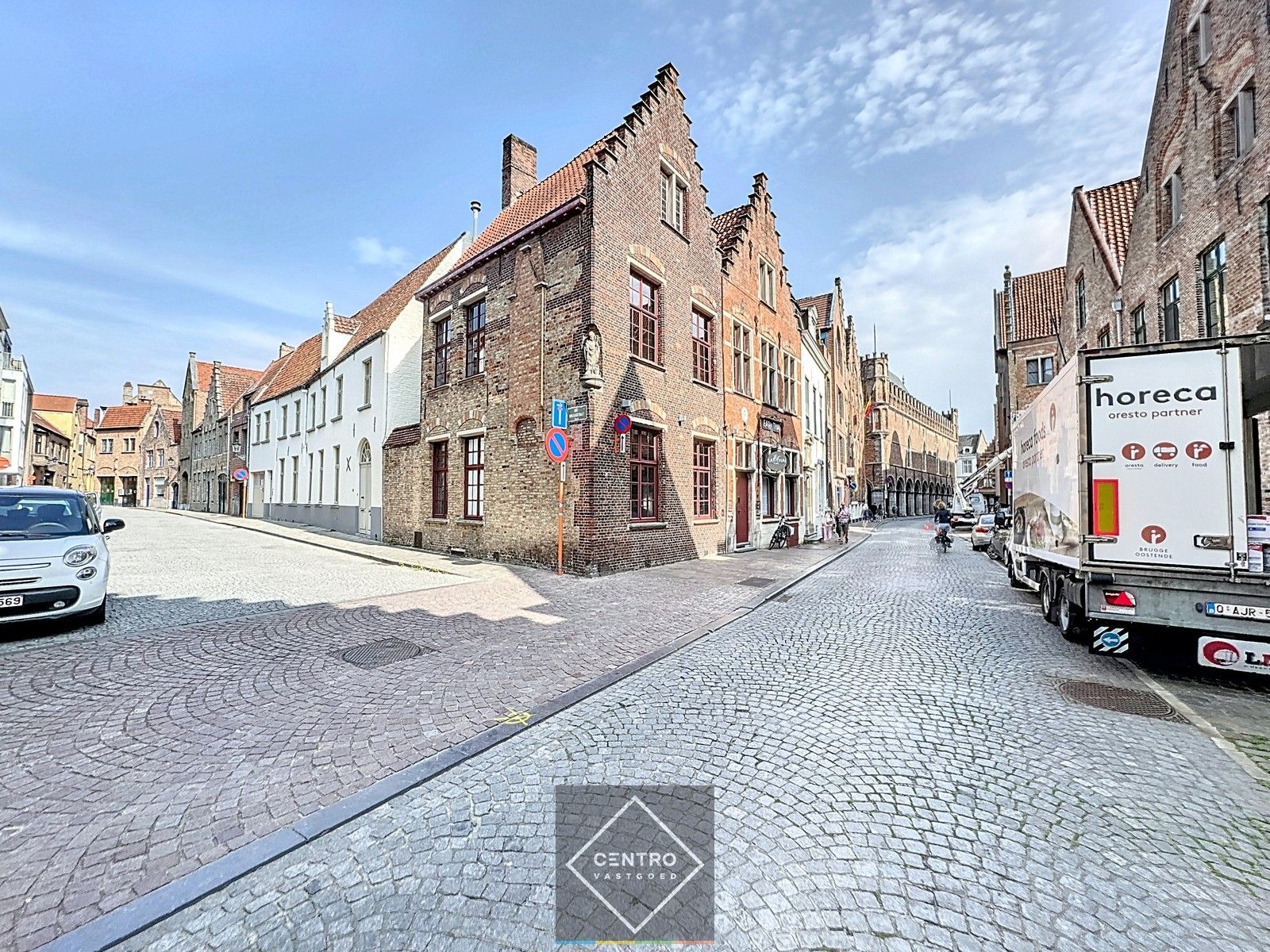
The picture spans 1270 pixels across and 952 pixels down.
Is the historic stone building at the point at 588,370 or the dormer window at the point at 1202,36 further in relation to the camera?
the historic stone building at the point at 588,370

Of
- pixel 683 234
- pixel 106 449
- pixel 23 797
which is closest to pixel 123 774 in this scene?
pixel 23 797

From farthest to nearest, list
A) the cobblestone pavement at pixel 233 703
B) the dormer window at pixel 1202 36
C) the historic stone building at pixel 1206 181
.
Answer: the dormer window at pixel 1202 36 < the historic stone building at pixel 1206 181 < the cobblestone pavement at pixel 233 703

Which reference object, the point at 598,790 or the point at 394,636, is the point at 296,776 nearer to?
the point at 598,790

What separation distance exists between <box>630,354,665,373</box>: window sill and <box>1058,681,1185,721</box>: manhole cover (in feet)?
34.0

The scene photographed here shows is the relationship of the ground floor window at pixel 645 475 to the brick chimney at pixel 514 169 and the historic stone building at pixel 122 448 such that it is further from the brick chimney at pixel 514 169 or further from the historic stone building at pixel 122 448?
the historic stone building at pixel 122 448

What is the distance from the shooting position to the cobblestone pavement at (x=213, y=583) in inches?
278

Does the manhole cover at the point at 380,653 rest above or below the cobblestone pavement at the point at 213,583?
below

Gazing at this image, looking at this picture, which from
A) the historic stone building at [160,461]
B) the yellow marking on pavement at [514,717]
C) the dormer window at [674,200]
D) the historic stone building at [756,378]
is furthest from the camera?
the historic stone building at [160,461]

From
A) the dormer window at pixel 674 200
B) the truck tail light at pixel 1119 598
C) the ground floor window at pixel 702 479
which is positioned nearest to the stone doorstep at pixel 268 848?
the truck tail light at pixel 1119 598

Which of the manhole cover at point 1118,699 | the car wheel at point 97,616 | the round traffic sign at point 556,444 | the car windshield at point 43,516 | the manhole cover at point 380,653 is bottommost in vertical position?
the manhole cover at point 1118,699

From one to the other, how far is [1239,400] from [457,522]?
49.5 feet

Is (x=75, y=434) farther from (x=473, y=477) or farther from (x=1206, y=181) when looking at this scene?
(x=1206, y=181)

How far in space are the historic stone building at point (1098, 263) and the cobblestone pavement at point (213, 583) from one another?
21243 millimetres

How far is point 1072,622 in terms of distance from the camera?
23.0 ft
